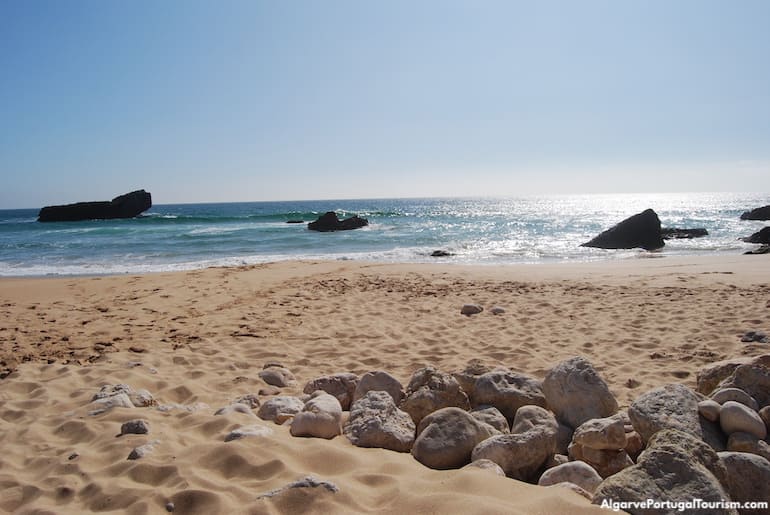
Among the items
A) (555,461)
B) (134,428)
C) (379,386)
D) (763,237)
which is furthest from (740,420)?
(763,237)

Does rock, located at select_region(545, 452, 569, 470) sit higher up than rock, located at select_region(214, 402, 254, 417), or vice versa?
rock, located at select_region(214, 402, 254, 417)

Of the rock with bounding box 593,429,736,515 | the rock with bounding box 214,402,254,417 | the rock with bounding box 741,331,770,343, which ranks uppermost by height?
the rock with bounding box 593,429,736,515

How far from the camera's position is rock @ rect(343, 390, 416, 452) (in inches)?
122

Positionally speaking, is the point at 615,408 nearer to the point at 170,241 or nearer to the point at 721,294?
the point at 721,294

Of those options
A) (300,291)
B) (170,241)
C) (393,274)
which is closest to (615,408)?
(300,291)

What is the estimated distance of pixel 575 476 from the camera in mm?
2529

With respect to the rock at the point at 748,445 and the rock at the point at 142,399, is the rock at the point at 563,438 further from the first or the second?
the rock at the point at 142,399

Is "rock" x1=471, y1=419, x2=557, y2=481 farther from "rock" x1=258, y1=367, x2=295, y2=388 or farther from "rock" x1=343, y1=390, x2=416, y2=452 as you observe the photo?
"rock" x1=258, y1=367, x2=295, y2=388

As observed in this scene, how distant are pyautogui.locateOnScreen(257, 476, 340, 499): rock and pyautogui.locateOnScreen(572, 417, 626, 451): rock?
1579mm

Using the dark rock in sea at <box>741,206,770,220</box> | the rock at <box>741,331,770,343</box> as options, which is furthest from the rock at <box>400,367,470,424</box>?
the dark rock in sea at <box>741,206,770,220</box>

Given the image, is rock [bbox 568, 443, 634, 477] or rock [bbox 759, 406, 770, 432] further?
rock [bbox 759, 406, 770, 432]

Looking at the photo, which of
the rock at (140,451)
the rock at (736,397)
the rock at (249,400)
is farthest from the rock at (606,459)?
the rock at (140,451)

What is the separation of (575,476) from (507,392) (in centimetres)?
122

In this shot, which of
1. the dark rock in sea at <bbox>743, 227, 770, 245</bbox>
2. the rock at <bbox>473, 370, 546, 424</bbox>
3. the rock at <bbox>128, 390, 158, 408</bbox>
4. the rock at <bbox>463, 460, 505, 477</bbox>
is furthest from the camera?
the dark rock in sea at <bbox>743, 227, 770, 245</bbox>
